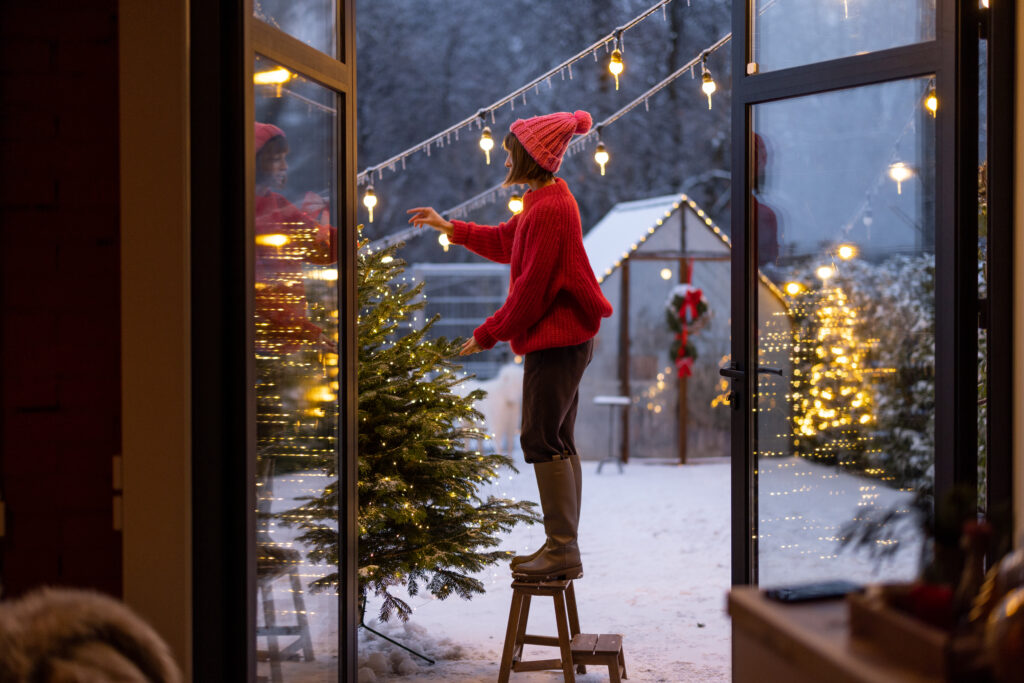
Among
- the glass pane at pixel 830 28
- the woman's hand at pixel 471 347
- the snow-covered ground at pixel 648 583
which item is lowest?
the snow-covered ground at pixel 648 583

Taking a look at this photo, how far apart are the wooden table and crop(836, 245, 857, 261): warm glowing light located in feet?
5.27

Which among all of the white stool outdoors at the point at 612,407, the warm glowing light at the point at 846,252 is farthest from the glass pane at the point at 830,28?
the white stool outdoors at the point at 612,407

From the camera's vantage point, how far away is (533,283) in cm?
300

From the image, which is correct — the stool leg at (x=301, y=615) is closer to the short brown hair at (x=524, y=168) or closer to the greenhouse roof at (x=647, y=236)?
the short brown hair at (x=524, y=168)

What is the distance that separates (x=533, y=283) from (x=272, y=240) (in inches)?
39.3

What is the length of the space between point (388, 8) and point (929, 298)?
36.2ft

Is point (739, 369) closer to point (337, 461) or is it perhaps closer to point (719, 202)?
point (337, 461)

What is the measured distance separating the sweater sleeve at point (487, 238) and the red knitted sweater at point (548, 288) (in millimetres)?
322

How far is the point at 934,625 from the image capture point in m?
1.20

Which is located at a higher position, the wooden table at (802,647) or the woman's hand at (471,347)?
the woman's hand at (471,347)

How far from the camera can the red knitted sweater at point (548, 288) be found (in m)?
3.01

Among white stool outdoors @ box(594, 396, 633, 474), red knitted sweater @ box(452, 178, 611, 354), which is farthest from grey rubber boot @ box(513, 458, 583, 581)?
white stool outdoors @ box(594, 396, 633, 474)

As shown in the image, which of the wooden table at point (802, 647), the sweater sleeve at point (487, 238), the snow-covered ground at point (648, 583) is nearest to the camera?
the wooden table at point (802, 647)

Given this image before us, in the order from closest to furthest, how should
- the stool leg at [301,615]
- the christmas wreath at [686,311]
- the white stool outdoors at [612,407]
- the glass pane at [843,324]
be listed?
the stool leg at [301,615]
the glass pane at [843,324]
the white stool outdoors at [612,407]
the christmas wreath at [686,311]
